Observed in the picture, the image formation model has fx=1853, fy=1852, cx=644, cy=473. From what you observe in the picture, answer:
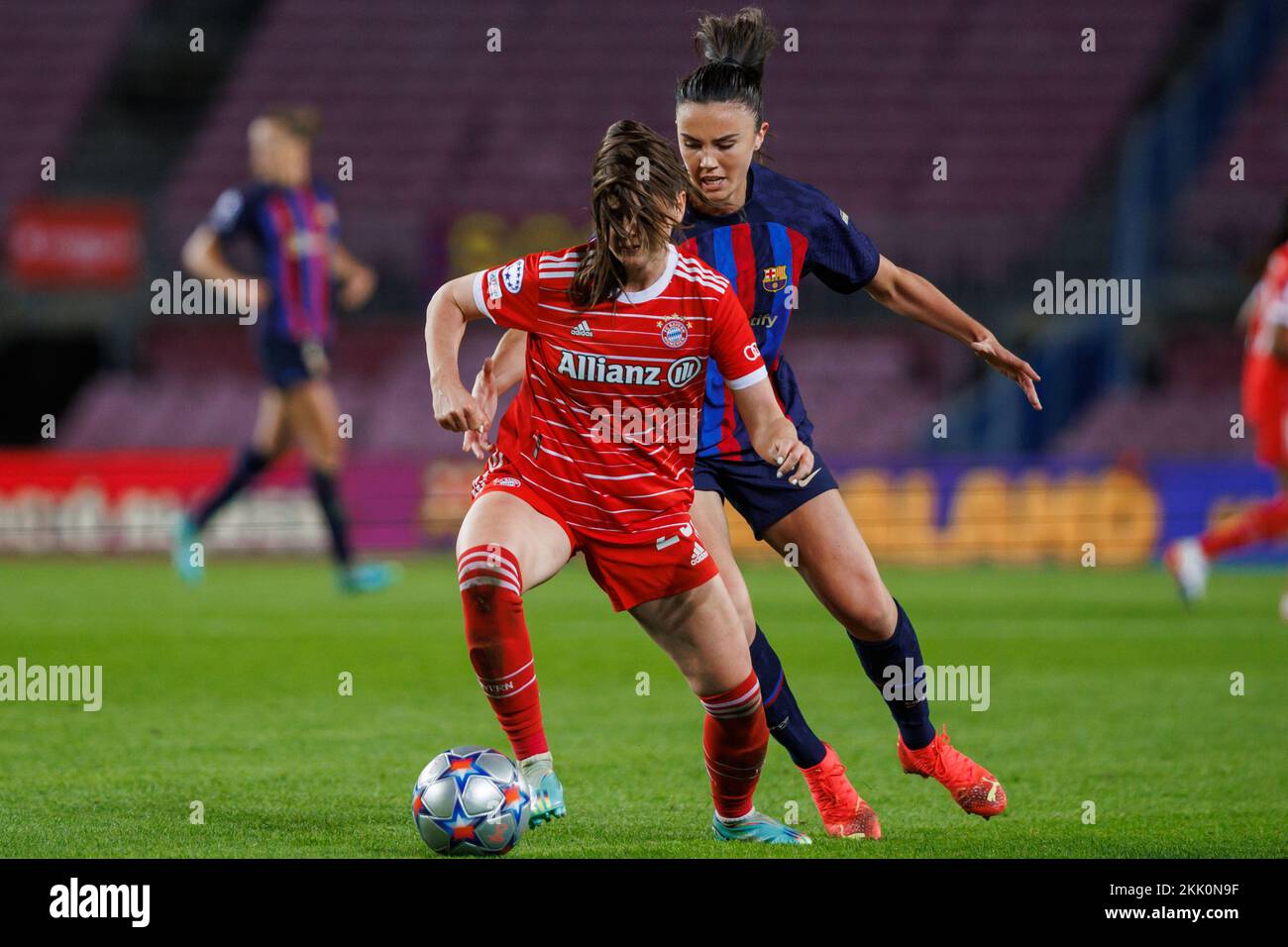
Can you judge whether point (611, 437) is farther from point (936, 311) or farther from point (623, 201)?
point (936, 311)

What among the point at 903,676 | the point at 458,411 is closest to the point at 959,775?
the point at 903,676

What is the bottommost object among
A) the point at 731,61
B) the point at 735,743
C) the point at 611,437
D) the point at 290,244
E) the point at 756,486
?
the point at 735,743

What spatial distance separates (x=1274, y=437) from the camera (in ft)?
35.4

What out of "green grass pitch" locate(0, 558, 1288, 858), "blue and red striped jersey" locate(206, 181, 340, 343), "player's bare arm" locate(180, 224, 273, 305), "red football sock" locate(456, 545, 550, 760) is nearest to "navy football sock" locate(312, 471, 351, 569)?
"green grass pitch" locate(0, 558, 1288, 858)

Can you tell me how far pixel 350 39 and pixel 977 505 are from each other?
11.8 metres

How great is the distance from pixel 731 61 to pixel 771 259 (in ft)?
1.76

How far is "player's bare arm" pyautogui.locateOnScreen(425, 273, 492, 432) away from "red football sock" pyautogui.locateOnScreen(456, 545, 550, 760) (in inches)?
12.5

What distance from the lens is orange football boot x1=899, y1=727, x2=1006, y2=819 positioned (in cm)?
504

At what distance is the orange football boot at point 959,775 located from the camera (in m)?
5.04

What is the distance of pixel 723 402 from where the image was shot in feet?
16.7

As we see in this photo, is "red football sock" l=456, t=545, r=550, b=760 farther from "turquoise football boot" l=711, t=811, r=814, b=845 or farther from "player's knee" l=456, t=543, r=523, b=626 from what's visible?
"turquoise football boot" l=711, t=811, r=814, b=845

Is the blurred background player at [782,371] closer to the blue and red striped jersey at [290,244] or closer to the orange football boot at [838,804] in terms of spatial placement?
the orange football boot at [838,804]
